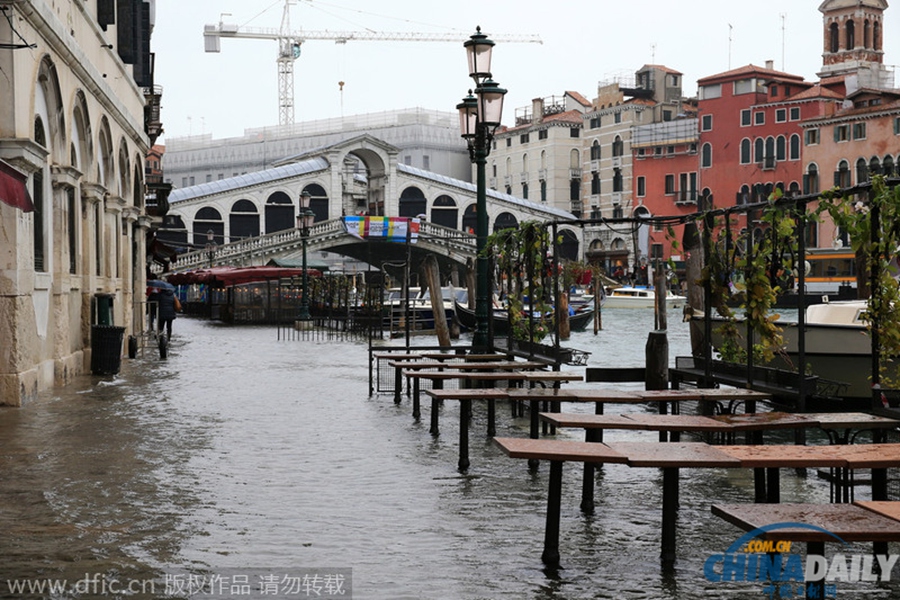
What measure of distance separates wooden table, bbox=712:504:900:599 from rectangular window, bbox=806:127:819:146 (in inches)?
2568

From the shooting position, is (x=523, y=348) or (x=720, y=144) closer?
(x=523, y=348)

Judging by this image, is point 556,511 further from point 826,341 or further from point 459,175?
point 459,175

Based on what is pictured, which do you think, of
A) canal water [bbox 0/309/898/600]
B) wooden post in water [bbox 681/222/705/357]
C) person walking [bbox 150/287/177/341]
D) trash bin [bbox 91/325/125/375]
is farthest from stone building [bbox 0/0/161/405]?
wooden post in water [bbox 681/222/705/357]

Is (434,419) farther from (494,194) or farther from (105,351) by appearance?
(494,194)

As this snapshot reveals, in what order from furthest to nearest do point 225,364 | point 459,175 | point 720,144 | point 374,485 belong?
point 459,175
point 720,144
point 225,364
point 374,485

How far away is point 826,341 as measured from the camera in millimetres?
16703

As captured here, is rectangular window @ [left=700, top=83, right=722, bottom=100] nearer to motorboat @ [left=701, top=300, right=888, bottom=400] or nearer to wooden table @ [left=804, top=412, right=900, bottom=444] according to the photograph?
motorboat @ [left=701, top=300, right=888, bottom=400]

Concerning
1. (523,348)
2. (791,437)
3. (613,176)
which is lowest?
(791,437)

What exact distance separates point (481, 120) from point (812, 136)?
185 feet

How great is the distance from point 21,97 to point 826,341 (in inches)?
435

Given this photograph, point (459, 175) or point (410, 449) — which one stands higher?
point (459, 175)

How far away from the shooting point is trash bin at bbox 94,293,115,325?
17750 millimetres

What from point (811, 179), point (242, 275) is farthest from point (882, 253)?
point (811, 179)

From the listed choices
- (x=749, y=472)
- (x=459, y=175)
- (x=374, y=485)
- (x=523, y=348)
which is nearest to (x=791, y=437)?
(x=523, y=348)
